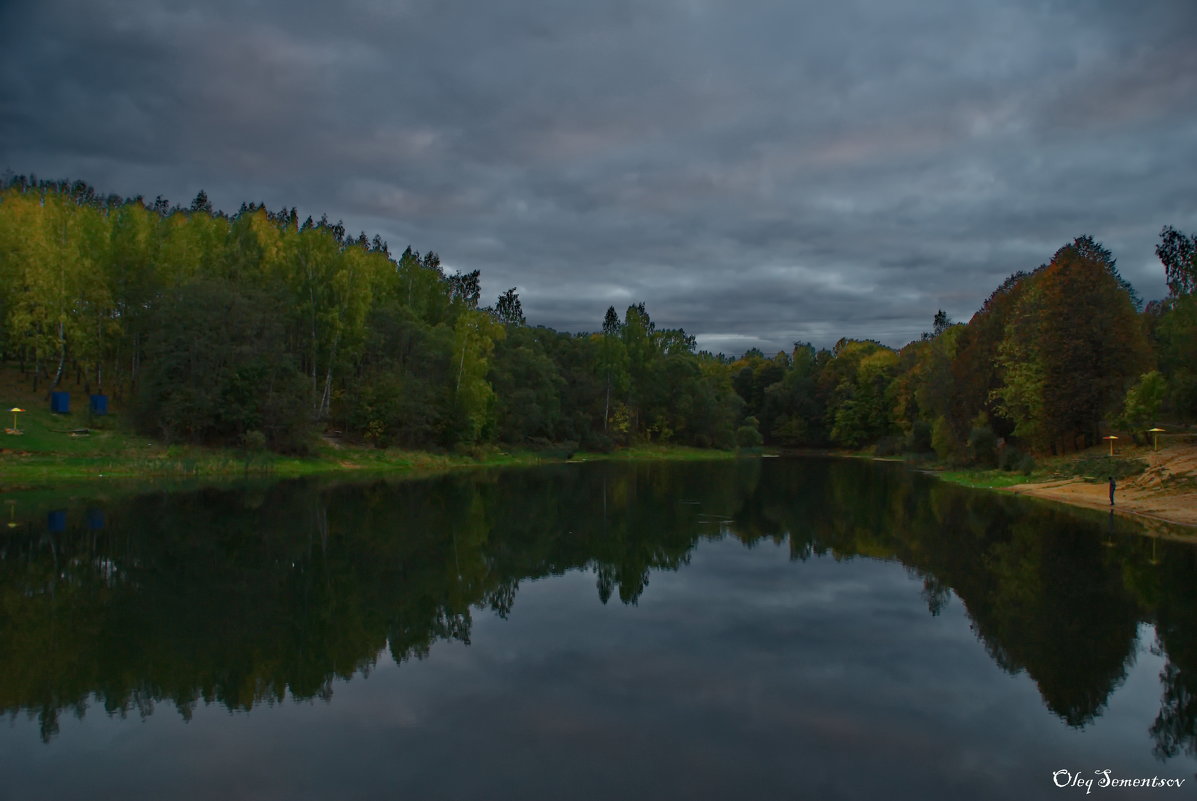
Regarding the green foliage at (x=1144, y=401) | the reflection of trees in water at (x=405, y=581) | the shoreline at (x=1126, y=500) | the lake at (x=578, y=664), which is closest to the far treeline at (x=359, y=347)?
the green foliage at (x=1144, y=401)

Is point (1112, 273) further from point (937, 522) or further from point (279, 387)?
point (279, 387)

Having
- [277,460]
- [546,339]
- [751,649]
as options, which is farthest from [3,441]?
[546,339]

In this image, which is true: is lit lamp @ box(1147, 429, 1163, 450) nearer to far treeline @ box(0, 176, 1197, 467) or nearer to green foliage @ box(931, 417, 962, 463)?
far treeline @ box(0, 176, 1197, 467)

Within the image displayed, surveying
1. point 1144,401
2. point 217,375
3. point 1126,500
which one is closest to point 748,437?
point 1144,401

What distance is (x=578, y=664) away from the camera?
12.4 metres

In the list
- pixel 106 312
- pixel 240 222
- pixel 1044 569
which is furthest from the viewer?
pixel 240 222

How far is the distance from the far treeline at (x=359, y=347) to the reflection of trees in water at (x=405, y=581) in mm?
14029

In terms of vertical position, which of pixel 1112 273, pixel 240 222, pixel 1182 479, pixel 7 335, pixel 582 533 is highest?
pixel 240 222

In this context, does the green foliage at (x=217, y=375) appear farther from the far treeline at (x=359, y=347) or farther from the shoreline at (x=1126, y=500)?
the shoreline at (x=1126, y=500)

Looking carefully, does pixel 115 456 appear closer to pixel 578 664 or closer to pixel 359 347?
pixel 359 347

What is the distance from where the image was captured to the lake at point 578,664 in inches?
333

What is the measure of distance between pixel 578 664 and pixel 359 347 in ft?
171

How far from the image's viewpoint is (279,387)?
160 ft

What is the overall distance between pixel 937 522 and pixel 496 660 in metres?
24.7
